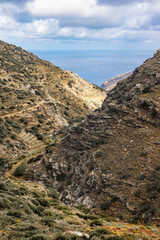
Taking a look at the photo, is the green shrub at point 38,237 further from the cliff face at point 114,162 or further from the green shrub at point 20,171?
Answer: the green shrub at point 20,171

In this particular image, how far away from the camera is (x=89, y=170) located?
23250 millimetres

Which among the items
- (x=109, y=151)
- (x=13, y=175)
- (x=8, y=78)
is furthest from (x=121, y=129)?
(x=8, y=78)

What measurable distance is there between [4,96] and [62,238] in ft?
164

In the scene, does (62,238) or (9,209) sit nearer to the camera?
(62,238)

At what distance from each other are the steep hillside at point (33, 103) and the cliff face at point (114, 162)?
9.84 m

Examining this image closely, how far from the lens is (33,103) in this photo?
57.2 metres

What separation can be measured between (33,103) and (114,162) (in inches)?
1570

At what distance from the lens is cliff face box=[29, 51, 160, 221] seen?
57.5 ft

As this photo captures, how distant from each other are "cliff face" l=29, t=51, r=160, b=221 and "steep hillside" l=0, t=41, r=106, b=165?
9837 millimetres

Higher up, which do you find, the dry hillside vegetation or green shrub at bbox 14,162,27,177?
the dry hillside vegetation

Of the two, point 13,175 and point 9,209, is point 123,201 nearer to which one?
point 9,209

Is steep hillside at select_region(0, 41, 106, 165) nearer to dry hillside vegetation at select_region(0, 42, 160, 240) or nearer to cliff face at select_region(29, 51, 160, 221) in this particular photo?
dry hillside vegetation at select_region(0, 42, 160, 240)

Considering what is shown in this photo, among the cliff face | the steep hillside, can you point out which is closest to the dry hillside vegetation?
the cliff face

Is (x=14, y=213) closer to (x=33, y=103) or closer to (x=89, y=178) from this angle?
(x=89, y=178)
